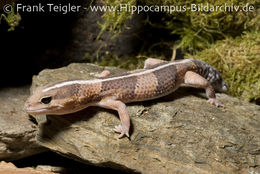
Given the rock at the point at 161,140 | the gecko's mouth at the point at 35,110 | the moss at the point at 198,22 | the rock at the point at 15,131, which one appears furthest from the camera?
the moss at the point at 198,22

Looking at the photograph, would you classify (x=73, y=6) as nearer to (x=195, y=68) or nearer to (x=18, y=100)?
(x=18, y=100)

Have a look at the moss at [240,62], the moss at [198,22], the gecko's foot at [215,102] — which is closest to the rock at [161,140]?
the gecko's foot at [215,102]

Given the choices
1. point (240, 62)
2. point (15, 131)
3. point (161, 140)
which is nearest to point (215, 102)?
point (240, 62)

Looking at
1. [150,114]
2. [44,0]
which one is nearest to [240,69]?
[150,114]

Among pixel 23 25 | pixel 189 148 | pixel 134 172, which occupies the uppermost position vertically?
pixel 23 25

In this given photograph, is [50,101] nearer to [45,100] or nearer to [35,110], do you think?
[45,100]

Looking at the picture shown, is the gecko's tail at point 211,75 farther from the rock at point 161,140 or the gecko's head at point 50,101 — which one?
the gecko's head at point 50,101
